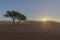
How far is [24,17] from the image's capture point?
52438mm

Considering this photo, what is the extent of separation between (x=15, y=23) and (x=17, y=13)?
6.44 meters

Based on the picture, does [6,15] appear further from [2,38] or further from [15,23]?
[2,38]

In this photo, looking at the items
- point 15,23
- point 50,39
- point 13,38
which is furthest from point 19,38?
point 15,23

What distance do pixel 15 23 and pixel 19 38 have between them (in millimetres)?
31105

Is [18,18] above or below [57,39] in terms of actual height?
above

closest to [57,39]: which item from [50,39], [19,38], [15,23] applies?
[50,39]

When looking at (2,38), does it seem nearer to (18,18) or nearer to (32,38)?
(32,38)

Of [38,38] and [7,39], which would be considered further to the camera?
[38,38]

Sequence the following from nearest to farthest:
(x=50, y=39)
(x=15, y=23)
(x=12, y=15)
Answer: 1. (x=50, y=39)
2. (x=12, y=15)
3. (x=15, y=23)

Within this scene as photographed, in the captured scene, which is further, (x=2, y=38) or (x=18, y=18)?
(x=18, y=18)

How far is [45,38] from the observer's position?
89.0ft

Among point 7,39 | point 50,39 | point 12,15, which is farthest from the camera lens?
point 12,15

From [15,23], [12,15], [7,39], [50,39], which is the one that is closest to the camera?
[7,39]

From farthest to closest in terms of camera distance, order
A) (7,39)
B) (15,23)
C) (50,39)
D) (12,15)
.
Result: (15,23)
(12,15)
(50,39)
(7,39)
